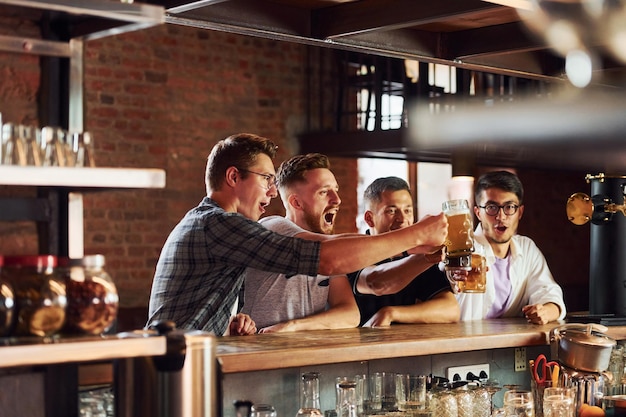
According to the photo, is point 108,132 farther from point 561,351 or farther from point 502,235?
point 561,351

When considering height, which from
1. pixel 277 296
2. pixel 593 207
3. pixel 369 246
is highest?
pixel 593 207

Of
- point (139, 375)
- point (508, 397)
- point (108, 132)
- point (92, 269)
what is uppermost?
point (108, 132)

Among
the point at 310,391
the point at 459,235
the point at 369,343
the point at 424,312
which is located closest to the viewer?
the point at 310,391

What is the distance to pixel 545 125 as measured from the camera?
25.9ft

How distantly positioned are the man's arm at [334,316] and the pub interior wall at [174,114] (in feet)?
11.0

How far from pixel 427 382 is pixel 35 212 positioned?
137cm

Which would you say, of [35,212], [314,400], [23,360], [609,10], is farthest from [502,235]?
[23,360]

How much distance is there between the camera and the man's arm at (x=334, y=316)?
11.9 ft

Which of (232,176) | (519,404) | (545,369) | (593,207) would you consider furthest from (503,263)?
(232,176)

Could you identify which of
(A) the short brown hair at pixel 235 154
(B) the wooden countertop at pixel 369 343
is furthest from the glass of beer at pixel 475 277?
(A) the short brown hair at pixel 235 154

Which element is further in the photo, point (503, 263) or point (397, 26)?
point (503, 263)

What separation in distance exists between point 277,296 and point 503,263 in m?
1.18

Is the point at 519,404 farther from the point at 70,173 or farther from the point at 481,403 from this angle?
the point at 70,173

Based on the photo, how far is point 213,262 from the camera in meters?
3.06
